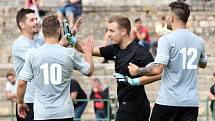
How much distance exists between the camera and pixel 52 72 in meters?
11.5

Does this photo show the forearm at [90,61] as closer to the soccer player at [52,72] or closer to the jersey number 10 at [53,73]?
the soccer player at [52,72]

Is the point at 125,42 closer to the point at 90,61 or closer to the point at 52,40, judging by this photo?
the point at 90,61

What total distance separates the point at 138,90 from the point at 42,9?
1784 centimetres

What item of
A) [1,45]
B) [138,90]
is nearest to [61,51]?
[138,90]

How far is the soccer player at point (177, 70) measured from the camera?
1140cm

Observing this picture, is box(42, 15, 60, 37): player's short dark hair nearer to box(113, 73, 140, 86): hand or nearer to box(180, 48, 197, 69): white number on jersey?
box(113, 73, 140, 86): hand

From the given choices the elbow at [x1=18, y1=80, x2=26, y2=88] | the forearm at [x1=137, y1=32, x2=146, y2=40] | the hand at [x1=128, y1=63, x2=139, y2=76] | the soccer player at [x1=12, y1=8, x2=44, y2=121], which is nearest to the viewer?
the hand at [x1=128, y1=63, x2=139, y2=76]

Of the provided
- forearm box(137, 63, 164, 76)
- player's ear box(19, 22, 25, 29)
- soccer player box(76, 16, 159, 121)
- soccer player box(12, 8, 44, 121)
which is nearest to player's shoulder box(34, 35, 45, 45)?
soccer player box(12, 8, 44, 121)

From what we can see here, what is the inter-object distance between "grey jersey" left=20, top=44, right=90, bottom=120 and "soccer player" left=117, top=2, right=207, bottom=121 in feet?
2.68

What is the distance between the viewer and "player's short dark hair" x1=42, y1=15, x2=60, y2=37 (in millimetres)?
11453

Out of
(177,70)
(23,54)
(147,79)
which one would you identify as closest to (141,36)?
(23,54)

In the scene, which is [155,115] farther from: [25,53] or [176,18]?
[25,53]

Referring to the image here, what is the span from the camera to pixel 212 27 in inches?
1169

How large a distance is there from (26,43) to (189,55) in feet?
8.97
